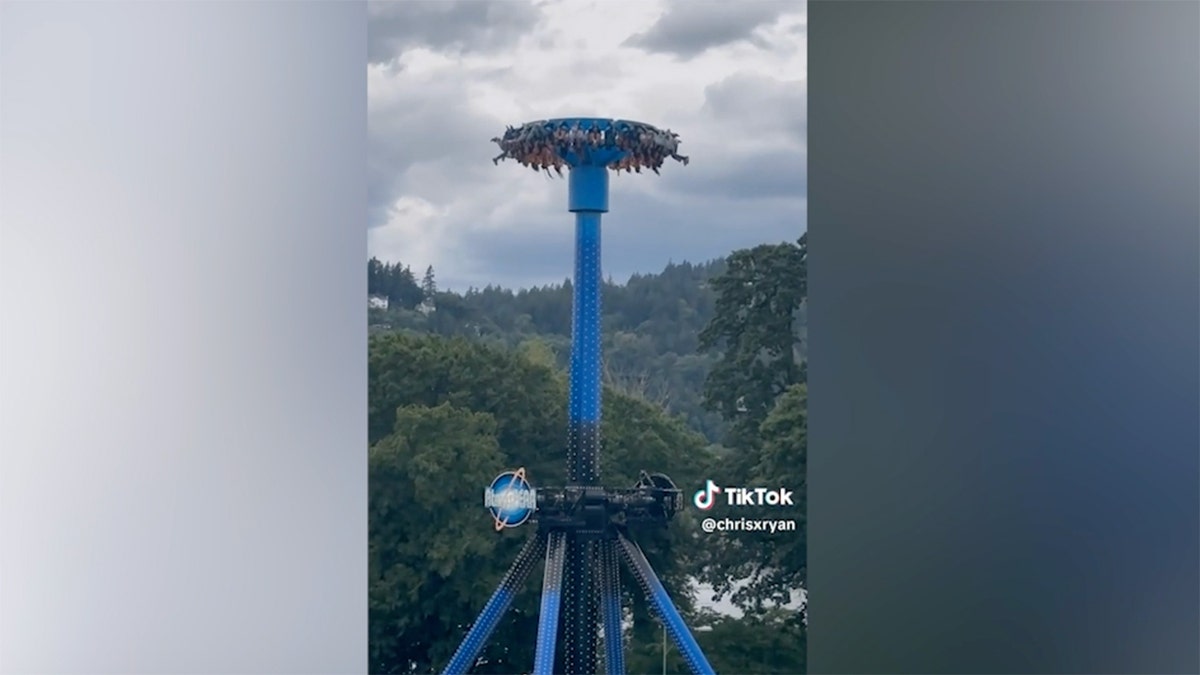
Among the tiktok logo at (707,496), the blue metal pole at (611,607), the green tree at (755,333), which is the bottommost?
the blue metal pole at (611,607)

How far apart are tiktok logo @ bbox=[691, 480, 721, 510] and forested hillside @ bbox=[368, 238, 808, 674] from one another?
3 centimetres

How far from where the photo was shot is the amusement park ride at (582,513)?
5.27m

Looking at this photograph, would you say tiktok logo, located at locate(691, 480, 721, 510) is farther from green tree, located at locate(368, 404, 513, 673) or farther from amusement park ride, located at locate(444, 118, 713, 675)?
green tree, located at locate(368, 404, 513, 673)

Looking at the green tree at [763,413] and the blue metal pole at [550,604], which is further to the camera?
the blue metal pole at [550,604]

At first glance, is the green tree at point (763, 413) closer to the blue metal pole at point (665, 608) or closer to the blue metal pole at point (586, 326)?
the blue metal pole at point (665, 608)

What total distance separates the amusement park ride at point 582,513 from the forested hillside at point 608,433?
5 cm

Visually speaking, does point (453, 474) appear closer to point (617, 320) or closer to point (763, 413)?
point (617, 320)

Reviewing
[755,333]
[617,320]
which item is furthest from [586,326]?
[755,333]

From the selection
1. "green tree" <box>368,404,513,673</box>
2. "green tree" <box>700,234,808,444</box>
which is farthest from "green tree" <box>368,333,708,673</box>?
"green tree" <box>700,234,808,444</box>

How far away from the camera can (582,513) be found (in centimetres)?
530

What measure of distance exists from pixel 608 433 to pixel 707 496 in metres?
0.43
